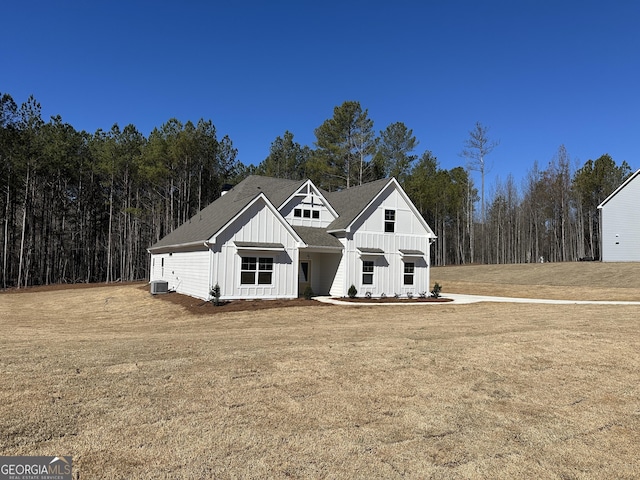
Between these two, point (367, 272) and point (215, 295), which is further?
point (367, 272)

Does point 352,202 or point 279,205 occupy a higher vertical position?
point 352,202

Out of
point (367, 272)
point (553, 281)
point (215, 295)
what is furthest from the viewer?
point (553, 281)

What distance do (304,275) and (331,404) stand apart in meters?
19.1

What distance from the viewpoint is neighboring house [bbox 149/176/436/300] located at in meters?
19.8

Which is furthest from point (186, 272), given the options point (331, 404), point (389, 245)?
point (331, 404)

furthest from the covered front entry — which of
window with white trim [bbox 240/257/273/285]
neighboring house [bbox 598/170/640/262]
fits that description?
neighboring house [bbox 598/170/640/262]

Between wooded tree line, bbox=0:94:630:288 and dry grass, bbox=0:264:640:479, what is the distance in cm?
3145

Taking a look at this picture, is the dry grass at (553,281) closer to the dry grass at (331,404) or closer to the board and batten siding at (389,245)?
the board and batten siding at (389,245)

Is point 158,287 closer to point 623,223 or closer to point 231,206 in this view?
point 231,206

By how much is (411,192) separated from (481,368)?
4621 centimetres

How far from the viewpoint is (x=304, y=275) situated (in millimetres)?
24547

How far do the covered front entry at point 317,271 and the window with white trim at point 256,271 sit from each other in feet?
11.8

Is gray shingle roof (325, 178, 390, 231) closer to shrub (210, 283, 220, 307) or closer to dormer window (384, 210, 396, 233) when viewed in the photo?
dormer window (384, 210, 396, 233)

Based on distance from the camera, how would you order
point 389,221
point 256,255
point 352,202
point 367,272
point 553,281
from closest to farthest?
point 256,255 < point 367,272 < point 389,221 < point 352,202 < point 553,281
